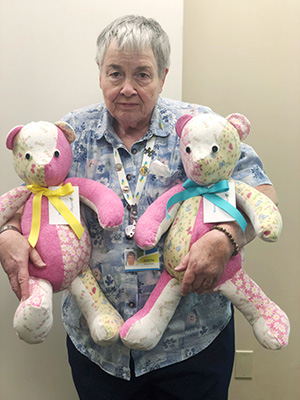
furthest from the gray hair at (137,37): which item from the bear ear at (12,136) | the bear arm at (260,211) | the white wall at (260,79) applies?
the white wall at (260,79)

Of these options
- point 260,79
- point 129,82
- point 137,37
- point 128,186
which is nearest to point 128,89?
point 129,82

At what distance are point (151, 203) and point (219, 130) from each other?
0.91 ft

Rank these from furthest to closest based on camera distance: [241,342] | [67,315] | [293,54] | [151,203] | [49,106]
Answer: [241,342], [293,54], [49,106], [67,315], [151,203]

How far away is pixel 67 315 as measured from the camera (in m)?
1.43

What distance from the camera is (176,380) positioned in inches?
54.0

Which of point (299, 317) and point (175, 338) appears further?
point (299, 317)

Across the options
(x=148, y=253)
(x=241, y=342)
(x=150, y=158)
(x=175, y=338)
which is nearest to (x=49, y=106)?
(x=150, y=158)

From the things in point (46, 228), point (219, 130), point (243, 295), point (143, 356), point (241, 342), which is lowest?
point (241, 342)

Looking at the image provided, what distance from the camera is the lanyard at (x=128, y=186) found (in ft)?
4.29

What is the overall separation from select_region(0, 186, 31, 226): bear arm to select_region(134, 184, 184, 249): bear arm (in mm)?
325

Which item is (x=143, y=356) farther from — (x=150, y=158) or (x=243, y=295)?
(x=150, y=158)

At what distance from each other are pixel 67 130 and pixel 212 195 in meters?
0.43

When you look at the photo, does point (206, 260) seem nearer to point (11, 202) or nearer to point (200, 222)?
point (200, 222)

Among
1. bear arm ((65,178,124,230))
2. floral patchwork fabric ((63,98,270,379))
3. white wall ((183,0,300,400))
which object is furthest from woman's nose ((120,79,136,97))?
white wall ((183,0,300,400))
